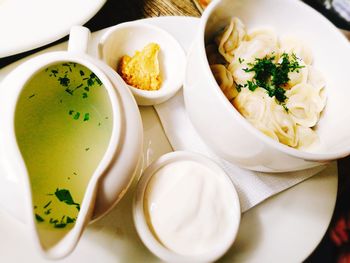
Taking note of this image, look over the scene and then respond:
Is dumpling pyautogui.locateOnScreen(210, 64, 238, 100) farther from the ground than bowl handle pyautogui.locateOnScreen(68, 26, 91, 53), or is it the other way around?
bowl handle pyautogui.locateOnScreen(68, 26, 91, 53)

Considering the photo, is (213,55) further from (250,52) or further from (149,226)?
(149,226)

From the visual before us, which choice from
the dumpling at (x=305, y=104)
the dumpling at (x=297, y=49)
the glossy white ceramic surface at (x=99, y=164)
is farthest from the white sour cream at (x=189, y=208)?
the dumpling at (x=297, y=49)

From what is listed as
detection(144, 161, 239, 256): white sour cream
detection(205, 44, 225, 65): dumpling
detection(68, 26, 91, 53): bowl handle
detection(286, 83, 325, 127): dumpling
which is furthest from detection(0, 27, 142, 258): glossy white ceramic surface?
detection(286, 83, 325, 127): dumpling

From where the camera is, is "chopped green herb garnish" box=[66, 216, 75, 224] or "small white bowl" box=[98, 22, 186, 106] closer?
"chopped green herb garnish" box=[66, 216, 75, 224]

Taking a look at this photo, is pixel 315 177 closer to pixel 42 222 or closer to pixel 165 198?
pixel 165 198

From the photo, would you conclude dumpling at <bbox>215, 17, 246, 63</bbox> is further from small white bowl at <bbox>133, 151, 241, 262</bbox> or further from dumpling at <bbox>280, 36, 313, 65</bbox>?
small white bowl at <bbox>133, 151, 241, 262</bbox>

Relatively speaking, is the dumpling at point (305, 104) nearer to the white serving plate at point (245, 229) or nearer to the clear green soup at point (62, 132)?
the white serving plate at point (245, 229)
